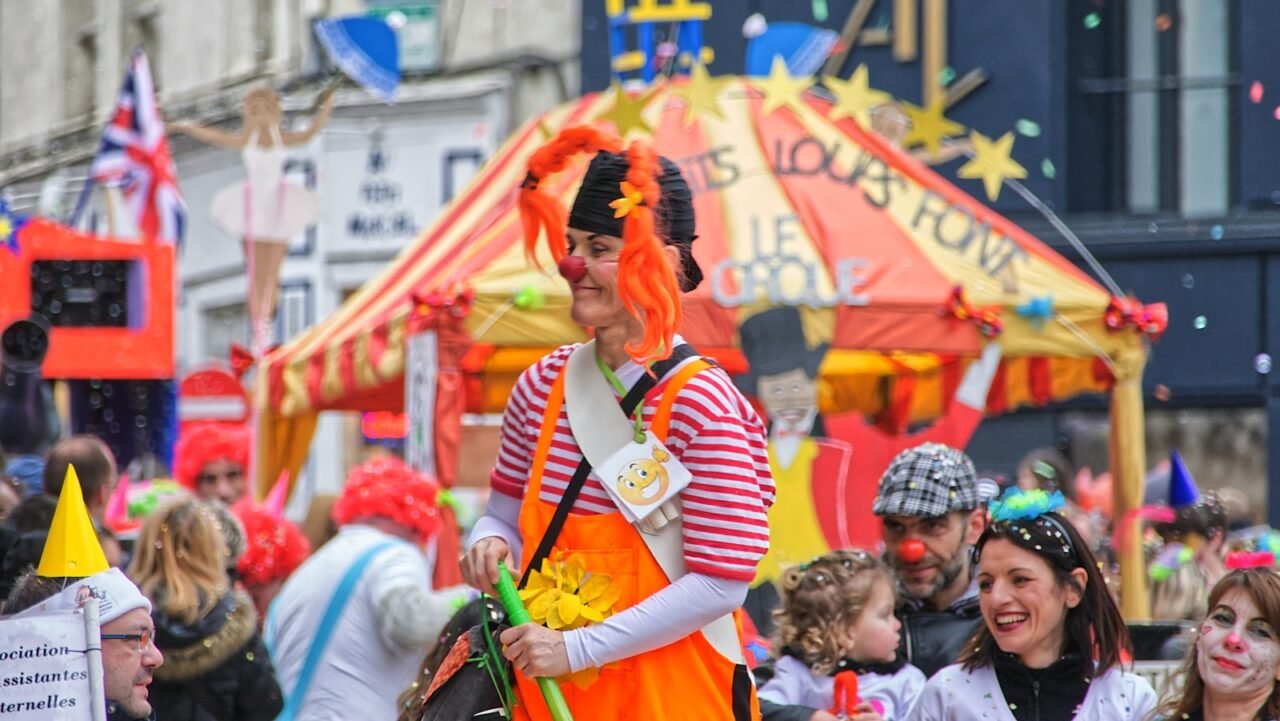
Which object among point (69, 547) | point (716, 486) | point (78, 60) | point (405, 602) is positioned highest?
point (78, 60)

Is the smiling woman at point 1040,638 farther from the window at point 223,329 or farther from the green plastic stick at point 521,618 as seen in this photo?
the window at point 223,329

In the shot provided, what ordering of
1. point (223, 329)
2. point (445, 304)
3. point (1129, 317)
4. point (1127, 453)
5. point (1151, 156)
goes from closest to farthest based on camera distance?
1. point (445, 304)
2. point (1129, 317)
3. point (1127, 453)
4. point (1151, 156)
5. point (223, 329)

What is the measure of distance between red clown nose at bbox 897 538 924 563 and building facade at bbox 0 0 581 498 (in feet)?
39.3

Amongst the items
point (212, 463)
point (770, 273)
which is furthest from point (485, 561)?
point (212, 463)

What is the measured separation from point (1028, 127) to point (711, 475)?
10568mm

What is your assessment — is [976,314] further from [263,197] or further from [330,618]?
[263,197]

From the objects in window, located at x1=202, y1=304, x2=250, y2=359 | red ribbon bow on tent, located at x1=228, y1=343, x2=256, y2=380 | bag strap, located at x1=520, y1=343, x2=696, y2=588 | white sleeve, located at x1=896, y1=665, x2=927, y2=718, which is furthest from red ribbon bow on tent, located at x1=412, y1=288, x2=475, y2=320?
window, located at x1=202, y1=304, x2=250, y2=359

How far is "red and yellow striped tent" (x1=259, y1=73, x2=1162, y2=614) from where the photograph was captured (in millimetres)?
8281

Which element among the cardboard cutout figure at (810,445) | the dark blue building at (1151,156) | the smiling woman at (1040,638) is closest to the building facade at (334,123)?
the dark blue building at (1151,156)

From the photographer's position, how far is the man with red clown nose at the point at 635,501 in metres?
3.41

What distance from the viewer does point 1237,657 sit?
13.7 ft

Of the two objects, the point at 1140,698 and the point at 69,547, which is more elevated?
the point at 69,547

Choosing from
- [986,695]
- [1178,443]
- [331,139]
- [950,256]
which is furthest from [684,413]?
[331,139]

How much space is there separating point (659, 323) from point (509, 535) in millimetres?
563
